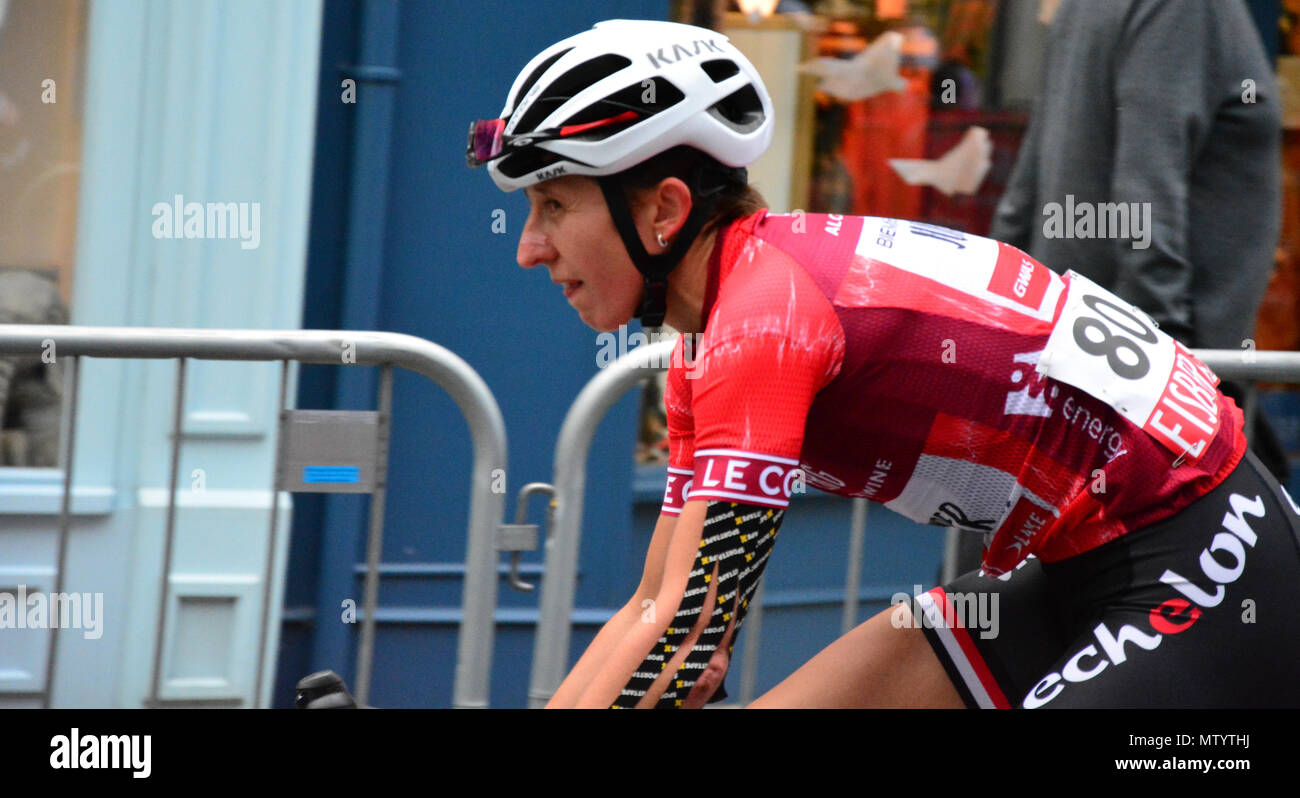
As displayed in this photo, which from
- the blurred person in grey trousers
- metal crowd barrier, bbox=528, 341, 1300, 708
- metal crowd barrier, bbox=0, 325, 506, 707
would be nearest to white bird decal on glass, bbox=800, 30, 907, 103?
the blurred person in grey trousers

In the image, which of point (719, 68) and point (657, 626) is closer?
point (657, 626)

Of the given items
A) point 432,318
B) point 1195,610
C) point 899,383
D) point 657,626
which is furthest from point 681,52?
point 432,318

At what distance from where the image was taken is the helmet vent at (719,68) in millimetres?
2289

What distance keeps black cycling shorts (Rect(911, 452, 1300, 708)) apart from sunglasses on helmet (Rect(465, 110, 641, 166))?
3.26 feet

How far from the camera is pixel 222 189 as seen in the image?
5121 millimetres

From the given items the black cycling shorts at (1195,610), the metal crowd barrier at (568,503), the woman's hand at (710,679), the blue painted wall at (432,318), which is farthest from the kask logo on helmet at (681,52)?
the blue painted wall at (432,318)

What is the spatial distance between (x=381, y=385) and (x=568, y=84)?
4.67ft

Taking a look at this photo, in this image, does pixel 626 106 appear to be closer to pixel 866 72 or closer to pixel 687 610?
pixel 687 610

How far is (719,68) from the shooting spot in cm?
231

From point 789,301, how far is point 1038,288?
0.43 m

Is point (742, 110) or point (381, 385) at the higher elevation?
point (742, 110)

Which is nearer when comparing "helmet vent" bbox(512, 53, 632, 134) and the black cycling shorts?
the black cycling shorts

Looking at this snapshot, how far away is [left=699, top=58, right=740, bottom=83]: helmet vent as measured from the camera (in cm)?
229

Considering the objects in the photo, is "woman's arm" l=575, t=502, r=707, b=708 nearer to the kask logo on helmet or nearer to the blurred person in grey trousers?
the kask logo on helmet
